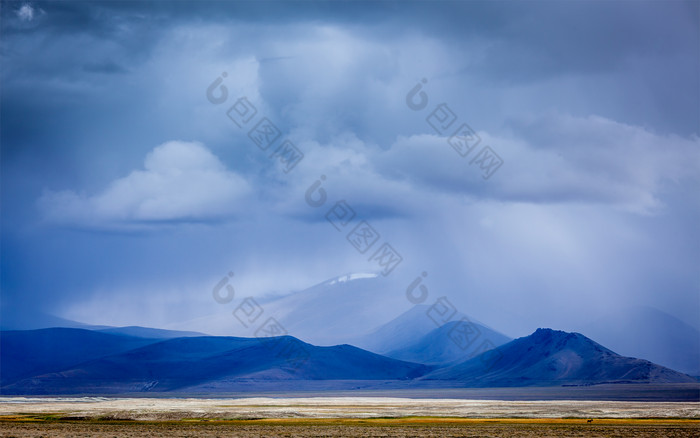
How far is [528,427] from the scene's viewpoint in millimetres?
69562

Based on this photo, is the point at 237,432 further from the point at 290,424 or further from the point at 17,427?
the point at 17,427

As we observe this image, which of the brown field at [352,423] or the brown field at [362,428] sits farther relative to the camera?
the brown field at [352,423]

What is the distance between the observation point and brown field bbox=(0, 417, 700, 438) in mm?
61000

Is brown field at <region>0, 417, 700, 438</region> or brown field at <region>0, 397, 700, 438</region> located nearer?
brown field at <region>0, 417, 700, 438</region>

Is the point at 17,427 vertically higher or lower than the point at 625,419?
higher

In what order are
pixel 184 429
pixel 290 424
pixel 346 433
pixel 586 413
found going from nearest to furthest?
1. pixel 346 433
2. pixel 184 429
3. pixel 290 424
4. pixel 586 413

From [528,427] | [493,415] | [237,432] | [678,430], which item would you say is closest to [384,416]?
[493,415]

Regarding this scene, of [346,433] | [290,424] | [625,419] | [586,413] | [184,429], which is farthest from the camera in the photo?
[586,413]

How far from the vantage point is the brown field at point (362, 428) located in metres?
61.0

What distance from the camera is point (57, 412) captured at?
317 ft

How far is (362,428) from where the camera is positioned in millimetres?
68125

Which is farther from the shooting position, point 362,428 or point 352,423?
point 352,423

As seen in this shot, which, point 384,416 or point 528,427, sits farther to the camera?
point 384,416

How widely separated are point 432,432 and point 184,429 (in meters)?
23.8
